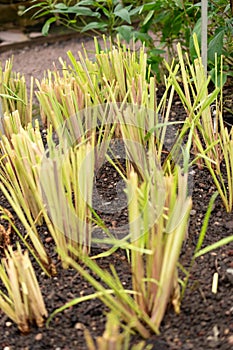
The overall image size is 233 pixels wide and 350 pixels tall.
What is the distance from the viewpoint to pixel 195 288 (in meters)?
1.16

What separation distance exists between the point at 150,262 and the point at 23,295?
22cm

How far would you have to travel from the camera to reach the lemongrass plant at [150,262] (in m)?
1.01

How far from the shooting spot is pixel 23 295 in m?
1.10

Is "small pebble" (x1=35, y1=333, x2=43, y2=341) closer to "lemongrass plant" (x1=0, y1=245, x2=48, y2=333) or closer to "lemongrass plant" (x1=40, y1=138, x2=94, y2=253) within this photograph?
"lemongrass plant" (x1=0, y1=245, x2=48, y2=333)

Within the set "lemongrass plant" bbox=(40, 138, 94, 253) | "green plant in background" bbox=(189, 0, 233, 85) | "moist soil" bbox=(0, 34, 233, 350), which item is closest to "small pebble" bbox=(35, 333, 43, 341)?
"moist soil" bbox=(0, 34, 233, 350)

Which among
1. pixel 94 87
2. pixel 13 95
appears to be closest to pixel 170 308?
pixel 94 87

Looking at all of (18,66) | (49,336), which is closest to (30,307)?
(49,336)

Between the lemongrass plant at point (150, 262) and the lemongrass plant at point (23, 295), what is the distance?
4 cm

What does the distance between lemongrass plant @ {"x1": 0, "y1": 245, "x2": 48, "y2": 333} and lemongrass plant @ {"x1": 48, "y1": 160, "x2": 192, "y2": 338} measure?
0.13 ft

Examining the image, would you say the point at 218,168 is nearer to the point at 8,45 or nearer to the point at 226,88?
the point at 226,88

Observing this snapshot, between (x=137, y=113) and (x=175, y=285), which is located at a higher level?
(x=137, y=113)

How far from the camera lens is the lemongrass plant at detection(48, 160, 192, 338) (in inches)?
39.9

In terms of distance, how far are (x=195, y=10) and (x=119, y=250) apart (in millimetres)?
997

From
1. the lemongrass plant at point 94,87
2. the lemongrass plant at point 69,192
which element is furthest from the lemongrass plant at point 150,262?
the lemongrass plant at point 94,87
